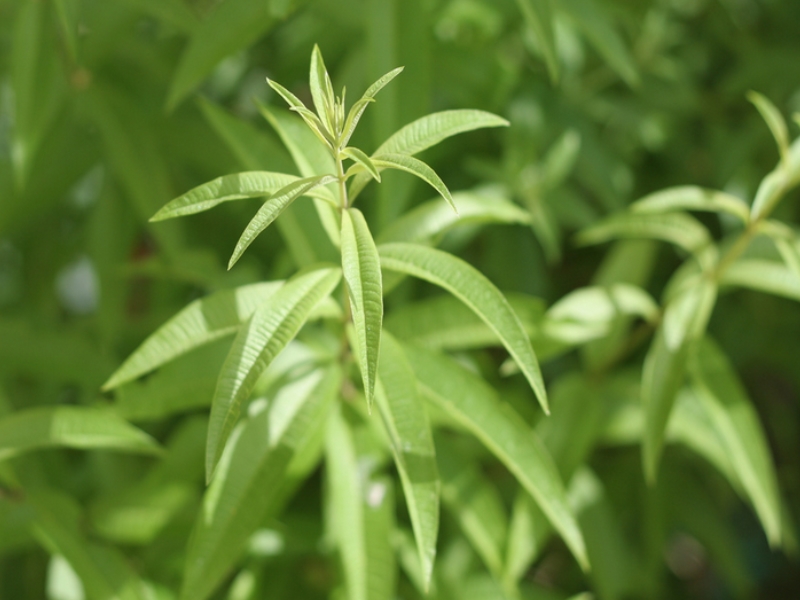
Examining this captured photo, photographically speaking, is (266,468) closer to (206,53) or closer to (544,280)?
(206,53)

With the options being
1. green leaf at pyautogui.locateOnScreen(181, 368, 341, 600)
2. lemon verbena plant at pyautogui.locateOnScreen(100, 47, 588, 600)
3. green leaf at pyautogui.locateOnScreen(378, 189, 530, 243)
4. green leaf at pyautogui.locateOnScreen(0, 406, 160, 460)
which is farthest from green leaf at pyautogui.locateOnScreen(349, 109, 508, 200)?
green leaf at pyautogui.locateOnScreen(0, 406, 160, 460)

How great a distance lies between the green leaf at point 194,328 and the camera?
0.61 metres

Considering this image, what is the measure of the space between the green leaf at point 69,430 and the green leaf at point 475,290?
1.03ft

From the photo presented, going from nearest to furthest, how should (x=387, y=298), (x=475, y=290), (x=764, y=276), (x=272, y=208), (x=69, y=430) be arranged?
(x=272, y=208)
(x=475, y=290)
(x=69, y=430)
(x=764, y=276)
(x=387, y=298)

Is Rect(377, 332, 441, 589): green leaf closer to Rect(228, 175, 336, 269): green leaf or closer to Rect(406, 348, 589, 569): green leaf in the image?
Rect(406, 348, 589, 569): green leaf

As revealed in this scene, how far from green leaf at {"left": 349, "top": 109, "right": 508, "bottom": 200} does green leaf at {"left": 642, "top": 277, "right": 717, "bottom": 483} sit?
0.37m

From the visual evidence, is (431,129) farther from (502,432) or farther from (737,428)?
(737,428)

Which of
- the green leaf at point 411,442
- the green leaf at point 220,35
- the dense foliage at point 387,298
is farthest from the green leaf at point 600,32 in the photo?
the green leaf at point 411,442

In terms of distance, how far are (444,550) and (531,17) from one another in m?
0.67

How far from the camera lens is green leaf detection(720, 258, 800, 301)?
2.67 ft

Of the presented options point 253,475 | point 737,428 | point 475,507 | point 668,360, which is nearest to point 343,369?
point 253,475

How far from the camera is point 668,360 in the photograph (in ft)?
2.61

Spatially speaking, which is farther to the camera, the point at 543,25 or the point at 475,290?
the point at 543,25

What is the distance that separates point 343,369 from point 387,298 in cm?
32
